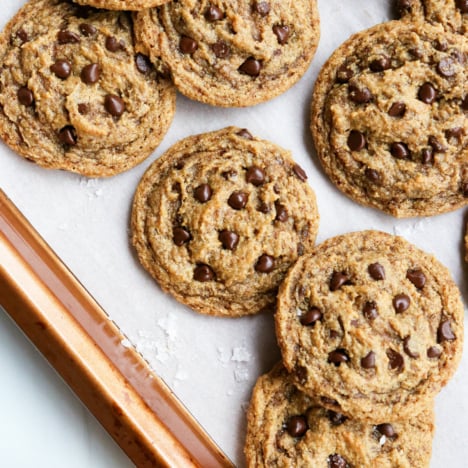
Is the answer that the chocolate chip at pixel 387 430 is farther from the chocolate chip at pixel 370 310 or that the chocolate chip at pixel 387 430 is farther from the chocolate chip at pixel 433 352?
the chocolate chip at pixel 370 310

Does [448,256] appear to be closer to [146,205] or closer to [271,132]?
[271,132]

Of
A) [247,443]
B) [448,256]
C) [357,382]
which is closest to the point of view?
[357,382]

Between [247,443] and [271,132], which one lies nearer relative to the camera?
[247,443]

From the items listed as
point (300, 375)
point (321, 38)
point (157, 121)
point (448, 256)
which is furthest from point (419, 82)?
point (300, 375)

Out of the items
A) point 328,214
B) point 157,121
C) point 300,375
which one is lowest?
point 300,375

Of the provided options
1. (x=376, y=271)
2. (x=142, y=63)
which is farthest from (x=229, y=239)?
(x=142, y=63)

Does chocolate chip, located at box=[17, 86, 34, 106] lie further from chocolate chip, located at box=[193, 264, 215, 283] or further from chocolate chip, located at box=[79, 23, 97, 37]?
chocolate chip, located at box=[193, 264, 215, 283]

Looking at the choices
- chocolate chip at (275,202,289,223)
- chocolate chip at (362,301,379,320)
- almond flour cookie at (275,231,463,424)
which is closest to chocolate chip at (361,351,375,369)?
almond flour cookie at (275,231,463,424)

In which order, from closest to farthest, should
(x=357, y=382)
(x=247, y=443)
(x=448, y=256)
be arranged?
(x=357, y=382), (x=247, y=443), (x=448, y=256)
